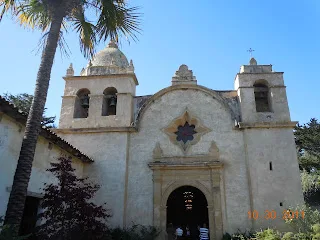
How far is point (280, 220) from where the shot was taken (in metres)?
12.7

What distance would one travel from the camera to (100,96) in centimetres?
1587

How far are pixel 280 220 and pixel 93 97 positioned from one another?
10.3m

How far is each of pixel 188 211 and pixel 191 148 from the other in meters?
6.91

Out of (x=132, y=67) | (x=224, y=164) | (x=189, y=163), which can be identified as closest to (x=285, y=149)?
(x=224, y=164)

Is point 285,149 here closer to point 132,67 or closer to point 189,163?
point 189,163

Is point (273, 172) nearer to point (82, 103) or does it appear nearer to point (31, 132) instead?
point (82, 103)

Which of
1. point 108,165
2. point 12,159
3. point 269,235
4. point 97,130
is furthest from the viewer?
point 97,130

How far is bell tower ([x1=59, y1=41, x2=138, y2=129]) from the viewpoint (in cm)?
1529

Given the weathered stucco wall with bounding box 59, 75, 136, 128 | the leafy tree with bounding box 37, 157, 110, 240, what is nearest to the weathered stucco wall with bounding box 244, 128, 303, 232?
the weathered stucco wall with bounding box 59, 75, 136, 128

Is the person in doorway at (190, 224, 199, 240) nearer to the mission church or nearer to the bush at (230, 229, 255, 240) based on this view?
the mission church

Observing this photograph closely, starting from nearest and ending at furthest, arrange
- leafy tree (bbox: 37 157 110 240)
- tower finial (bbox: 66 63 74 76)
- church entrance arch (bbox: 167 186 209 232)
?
1. leafy tree (bbox: 37 157 110 240)
2. tower finial (bbox: 66 63 74 76)
3. church entrance arch (bbox: 167 186 209 232)

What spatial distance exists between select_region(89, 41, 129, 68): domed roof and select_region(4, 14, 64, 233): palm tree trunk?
8.66 metres

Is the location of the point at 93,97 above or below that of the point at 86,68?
below
